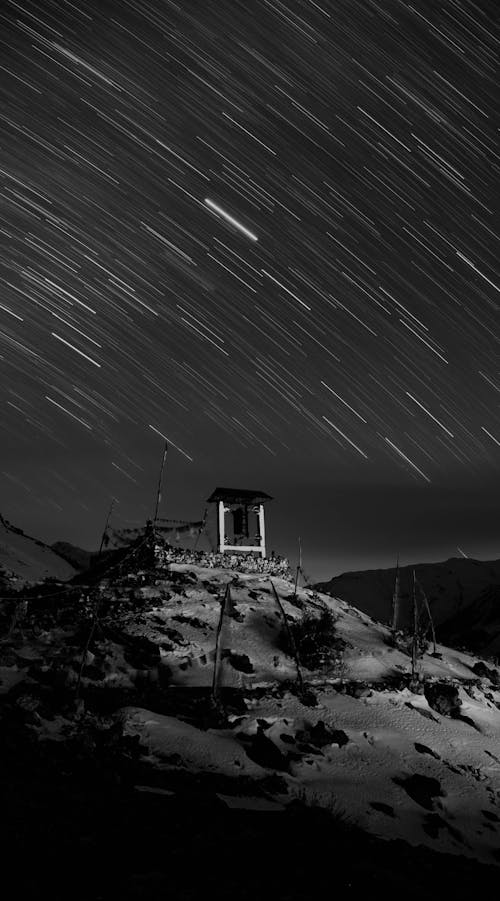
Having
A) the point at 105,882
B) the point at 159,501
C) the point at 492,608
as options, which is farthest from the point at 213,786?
the point at 492,608

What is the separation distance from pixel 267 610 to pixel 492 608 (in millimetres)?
118979

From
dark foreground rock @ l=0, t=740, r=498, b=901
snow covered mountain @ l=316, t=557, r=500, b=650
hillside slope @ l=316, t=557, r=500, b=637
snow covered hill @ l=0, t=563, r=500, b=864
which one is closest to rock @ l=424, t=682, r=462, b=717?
snow covered hill @ l=0, t=563, r=500, b=864

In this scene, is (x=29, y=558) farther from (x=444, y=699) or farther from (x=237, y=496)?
(x=444, y=699)

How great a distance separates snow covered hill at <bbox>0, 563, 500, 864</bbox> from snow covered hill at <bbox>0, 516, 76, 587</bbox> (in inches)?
643

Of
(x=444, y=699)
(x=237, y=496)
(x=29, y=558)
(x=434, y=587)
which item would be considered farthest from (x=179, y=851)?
(x=434, y=587)

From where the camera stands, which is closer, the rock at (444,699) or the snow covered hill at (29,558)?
the rock at (444,699)

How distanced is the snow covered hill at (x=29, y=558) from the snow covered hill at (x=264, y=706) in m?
16.3

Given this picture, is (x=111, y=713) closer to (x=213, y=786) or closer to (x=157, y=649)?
(x=213, y=786)

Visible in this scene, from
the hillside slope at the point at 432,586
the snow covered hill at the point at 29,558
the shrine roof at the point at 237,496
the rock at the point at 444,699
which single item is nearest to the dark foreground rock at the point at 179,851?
the rock at the point at 444,699

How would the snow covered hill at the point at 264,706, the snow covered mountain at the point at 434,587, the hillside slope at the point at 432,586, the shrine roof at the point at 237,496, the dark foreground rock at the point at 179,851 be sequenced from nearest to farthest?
the dark foreground rock at the point at 179,851, the snow covered hill at the point at 264,706, the shrine roof at the point at 237,496, the snow covered mountain at the point at 434,587, the hillside slope at the point at 432,586

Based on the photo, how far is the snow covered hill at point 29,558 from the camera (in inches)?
1790

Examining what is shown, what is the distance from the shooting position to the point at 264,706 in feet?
69.2

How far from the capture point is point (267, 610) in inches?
1252

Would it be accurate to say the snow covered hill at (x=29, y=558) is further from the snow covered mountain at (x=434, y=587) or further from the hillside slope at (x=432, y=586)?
the hillside slope at (x=432, y=586)
